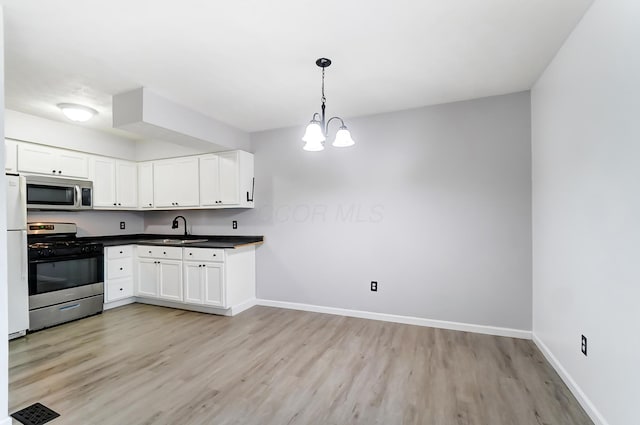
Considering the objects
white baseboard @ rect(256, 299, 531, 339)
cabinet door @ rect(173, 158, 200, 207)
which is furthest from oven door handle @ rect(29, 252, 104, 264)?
white baseboard @ rect(256, 299, 531, 339)

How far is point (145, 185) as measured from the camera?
4750 millimetres

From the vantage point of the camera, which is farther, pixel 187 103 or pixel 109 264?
pixel 109 264

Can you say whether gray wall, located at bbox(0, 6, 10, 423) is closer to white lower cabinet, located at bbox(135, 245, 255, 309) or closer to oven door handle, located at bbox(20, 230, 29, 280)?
oven door handle, located at bbox(20, 230, 29, 280)

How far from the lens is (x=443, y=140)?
3289mm

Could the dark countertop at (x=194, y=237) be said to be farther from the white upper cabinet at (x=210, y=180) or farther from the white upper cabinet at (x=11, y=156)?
the white upper cabinet at (x=11, y=156)

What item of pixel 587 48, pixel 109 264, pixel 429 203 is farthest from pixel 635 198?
pixel 109 264

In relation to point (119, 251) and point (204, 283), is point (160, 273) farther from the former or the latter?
point (204, 283)

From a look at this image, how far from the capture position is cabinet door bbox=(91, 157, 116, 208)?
4.24 m

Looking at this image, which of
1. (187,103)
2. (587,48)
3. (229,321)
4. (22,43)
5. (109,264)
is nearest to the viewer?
(587,48)

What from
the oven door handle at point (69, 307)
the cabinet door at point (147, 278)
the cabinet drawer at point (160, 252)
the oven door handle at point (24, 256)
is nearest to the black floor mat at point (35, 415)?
the oven door handle at point (24, 256)

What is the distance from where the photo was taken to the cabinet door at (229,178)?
4.05m

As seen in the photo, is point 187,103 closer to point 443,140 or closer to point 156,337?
point 156,337

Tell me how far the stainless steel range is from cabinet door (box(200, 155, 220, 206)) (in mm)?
1455

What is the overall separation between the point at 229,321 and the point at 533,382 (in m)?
2.99
